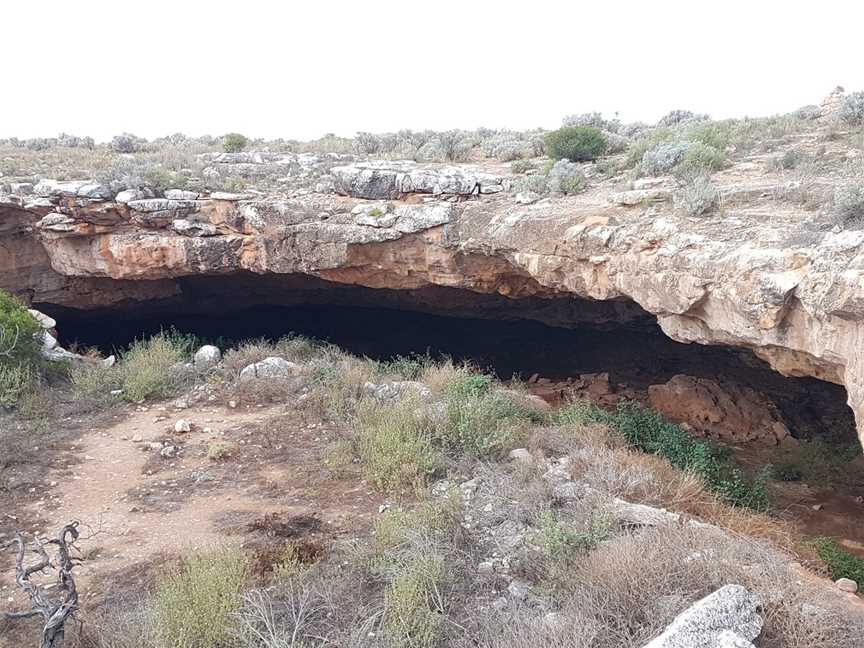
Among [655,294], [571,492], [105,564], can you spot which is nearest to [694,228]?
[655,294]

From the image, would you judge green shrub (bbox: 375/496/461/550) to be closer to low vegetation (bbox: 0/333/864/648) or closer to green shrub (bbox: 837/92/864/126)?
low vegetation (bbox: 0/333/864/648)

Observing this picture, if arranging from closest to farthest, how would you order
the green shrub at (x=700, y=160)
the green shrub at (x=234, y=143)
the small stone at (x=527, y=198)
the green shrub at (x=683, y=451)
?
the green shrub at (x=683, y=451) → the green shrub at (x=700, y=160) → the small stone at (x=527, y=198) → the green shrub at (x=234, y=143)

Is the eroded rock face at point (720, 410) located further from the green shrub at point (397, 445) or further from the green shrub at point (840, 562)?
the green shrub at point (397, 445)

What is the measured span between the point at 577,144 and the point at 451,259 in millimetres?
3219

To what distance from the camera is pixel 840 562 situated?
5297mm

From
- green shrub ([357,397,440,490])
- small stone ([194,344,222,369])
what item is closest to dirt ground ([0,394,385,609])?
green shrub ([357,397,440,490])

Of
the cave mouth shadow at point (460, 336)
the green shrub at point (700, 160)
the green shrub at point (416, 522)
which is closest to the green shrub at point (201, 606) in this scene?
the green shrub at point (416, 522)

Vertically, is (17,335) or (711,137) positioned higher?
(711,137)

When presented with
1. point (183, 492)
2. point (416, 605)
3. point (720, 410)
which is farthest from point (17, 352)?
point (720, 410)

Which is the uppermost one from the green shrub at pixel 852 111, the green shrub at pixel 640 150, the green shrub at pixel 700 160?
the green shrub at pixel 852 111

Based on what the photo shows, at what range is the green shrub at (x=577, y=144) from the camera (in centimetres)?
989

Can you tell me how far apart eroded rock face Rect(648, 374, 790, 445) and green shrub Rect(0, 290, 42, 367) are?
9.68m

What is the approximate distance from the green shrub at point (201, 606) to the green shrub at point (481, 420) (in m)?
2.59

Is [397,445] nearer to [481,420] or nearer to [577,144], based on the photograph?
[481,420]
